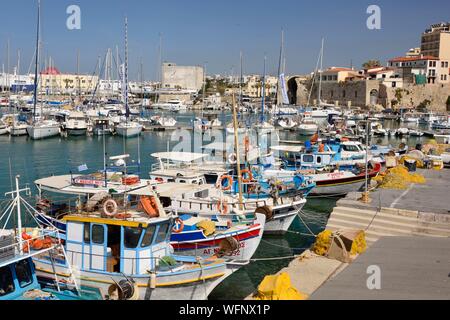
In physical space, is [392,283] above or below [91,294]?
above

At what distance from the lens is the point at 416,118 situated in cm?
7112

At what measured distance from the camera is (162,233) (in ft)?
36.1

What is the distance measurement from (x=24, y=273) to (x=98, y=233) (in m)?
1.67

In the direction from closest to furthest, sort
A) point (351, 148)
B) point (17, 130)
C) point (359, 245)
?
point (359, 245) < point (351, 148) < point (17, 130)

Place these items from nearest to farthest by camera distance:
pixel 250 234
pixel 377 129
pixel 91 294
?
pixel 91 294 < pixel 250 234 < pixel 377 129

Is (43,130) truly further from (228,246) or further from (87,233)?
(87,233)

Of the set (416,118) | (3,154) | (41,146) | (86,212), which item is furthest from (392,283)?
(416,118)

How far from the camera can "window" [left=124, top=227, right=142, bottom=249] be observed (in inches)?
416

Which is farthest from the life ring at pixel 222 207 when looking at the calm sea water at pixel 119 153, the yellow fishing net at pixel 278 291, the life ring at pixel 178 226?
the yellow fishing net at pixel 278 291

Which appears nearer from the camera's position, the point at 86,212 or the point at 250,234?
the point at 86,212

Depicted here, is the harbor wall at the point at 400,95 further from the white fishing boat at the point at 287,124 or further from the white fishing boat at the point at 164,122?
the white fishing boat at the point at 164,122

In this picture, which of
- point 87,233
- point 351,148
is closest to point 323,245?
point 87,233
